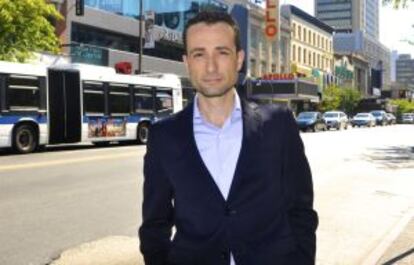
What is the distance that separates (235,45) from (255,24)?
241 ft

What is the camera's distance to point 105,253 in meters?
7.60

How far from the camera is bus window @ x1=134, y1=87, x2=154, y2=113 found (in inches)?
1092

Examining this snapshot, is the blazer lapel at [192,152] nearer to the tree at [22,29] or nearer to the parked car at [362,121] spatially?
the tree at [22,29]

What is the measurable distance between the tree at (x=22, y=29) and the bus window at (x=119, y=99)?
4166 mm

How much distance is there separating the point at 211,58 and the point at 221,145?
1.11 feet

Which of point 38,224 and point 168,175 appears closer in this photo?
point 168,175

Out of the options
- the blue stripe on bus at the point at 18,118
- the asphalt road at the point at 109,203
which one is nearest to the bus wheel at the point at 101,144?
the blue stripe on bus at the point at 18,118

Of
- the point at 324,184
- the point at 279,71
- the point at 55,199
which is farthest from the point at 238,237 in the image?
the point at 279,71

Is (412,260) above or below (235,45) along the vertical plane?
below

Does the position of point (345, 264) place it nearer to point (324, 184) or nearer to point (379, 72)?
point (324, 184)

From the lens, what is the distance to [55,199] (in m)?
11.9

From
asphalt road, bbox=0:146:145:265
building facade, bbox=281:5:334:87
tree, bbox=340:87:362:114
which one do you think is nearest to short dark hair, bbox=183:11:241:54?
asphalt road, bbox=0:146:145:265

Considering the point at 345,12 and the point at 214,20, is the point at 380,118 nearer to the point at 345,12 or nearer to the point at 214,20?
the point at 345,12

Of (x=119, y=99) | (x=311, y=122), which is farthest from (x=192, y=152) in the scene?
(x=311, y=122)
